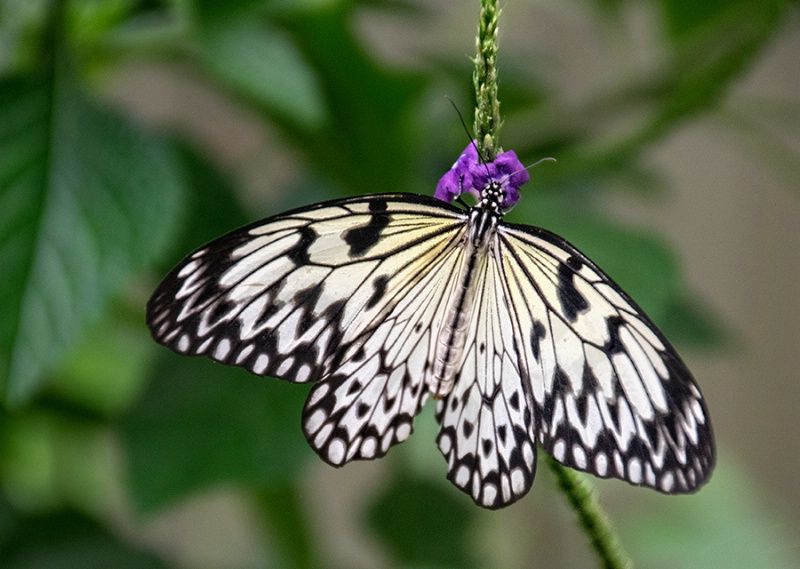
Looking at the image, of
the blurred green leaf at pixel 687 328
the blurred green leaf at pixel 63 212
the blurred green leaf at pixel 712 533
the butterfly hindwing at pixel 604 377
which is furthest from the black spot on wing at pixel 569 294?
the blurred green leaf at pixel 712 533

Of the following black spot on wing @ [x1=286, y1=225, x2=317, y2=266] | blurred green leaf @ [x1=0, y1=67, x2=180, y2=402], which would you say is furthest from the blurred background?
black spot on wing @ [x1=286, y1=225, x2=317, y2=266]

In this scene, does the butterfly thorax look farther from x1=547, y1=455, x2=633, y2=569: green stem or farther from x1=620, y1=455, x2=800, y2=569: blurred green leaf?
x1=620, y1=455, x2=800, y2=569: blurred green leaf

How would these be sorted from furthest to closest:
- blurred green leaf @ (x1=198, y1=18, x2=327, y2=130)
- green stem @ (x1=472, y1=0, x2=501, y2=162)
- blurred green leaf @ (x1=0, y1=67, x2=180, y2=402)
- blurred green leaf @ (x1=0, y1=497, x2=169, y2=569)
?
blurred green leaf @ (x1=0, y1=497, x2=169, y2=569), blurred green leaf @ (x1=198, y1=18, x2=327, y2=130), blurred green leaf @ (x1=0, y1=67, x2=180, y2=402), green stem @ (x1=472, y1=0, x2=501, y2=162)

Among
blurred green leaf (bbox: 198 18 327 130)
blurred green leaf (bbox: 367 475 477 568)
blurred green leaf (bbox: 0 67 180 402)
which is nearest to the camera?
blurred green leaf (bbox: 0 67 180 402)

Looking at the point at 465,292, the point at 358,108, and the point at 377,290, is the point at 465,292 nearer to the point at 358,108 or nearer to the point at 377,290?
the point at 377,290

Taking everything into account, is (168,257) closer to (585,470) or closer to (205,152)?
(205,152)

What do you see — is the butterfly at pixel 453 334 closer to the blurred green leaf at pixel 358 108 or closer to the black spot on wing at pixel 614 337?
the black spot on wing at pixel 614 337

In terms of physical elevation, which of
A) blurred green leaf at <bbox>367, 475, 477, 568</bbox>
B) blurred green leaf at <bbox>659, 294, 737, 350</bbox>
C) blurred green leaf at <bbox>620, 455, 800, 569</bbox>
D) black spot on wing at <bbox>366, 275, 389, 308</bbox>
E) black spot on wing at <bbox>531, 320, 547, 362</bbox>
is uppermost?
blurred green leaf at <bbox>659, 294, 737, 350</bbox>
